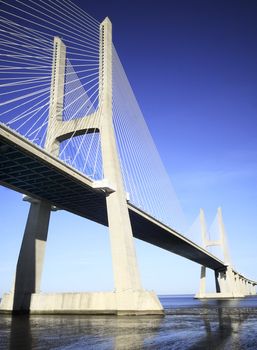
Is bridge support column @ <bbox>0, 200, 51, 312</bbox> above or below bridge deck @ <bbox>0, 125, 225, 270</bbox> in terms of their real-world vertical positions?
below

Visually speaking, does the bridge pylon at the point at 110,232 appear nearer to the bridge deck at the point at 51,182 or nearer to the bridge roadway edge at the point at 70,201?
the bridge roadway edge at the point at 70,201

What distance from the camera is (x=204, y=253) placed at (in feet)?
219

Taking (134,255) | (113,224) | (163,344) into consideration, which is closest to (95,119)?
(113,224)

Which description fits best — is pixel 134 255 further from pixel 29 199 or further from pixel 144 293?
pixel 29 199

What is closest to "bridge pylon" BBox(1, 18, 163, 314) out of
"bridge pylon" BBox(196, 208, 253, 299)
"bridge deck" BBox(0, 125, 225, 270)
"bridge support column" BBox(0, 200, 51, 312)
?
"bridge support column" BBox(0, 200, 51, 312)

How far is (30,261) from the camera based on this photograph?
32.1 m

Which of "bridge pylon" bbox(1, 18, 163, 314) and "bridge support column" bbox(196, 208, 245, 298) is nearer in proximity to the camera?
"bridge pylon" bbox(1, 18, 163, 314)

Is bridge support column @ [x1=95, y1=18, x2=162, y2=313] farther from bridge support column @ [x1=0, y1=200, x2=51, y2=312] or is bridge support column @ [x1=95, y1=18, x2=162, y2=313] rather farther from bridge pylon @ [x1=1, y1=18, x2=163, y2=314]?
bridge support column @ [x1=0, y1=200, x2=51, y2=312]

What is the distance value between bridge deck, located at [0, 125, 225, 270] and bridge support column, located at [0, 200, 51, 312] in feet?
5.03

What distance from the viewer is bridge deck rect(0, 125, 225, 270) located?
24.0 m

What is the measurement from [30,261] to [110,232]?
7.08 metres

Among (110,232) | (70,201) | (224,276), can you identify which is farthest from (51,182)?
(224,276)

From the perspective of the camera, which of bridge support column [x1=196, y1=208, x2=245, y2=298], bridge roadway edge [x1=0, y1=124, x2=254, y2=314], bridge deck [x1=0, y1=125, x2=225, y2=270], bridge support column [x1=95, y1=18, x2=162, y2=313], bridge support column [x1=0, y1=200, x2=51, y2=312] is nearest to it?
bridge roadway edge [x1=0, y1=124, x2=254, y2=314]

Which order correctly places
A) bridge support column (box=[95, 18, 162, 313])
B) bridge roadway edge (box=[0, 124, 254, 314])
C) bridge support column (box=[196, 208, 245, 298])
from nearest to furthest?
1. bridge roadway edge (box=[0, 124, 254, 314])
2. bridge support column (box=[95, 18, 162, 313])
3. bridge support column (box=[196, 208, 245, 298])
